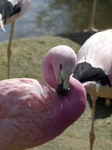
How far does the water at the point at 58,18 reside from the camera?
8.02 m

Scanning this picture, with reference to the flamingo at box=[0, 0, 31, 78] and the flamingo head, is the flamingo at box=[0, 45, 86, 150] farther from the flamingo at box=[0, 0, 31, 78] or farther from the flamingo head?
the flamingo at box=[0, 0, 31, 78]

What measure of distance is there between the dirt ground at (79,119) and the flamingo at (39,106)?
0.94m

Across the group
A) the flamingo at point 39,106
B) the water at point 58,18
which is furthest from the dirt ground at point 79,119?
the water at point 58,18

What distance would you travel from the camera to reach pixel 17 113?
9.84 ft

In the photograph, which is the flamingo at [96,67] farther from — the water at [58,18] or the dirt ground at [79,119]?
the water at [58,18]

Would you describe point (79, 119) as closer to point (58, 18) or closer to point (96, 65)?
point (96, 65)

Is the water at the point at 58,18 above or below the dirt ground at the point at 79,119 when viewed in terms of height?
below

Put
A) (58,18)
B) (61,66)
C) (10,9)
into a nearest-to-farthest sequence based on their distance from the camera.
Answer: (61,66) < (10,9) < (58,18)

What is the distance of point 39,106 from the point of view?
300 cm

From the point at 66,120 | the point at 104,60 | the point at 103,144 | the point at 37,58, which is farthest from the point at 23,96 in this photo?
the point at 37,58

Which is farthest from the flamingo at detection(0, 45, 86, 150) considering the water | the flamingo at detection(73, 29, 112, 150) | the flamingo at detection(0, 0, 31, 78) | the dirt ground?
the water

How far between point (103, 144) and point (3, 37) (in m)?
3.99

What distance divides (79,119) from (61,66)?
1705mm

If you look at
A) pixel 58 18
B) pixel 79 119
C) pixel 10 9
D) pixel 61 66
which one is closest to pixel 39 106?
pixel 61 66
